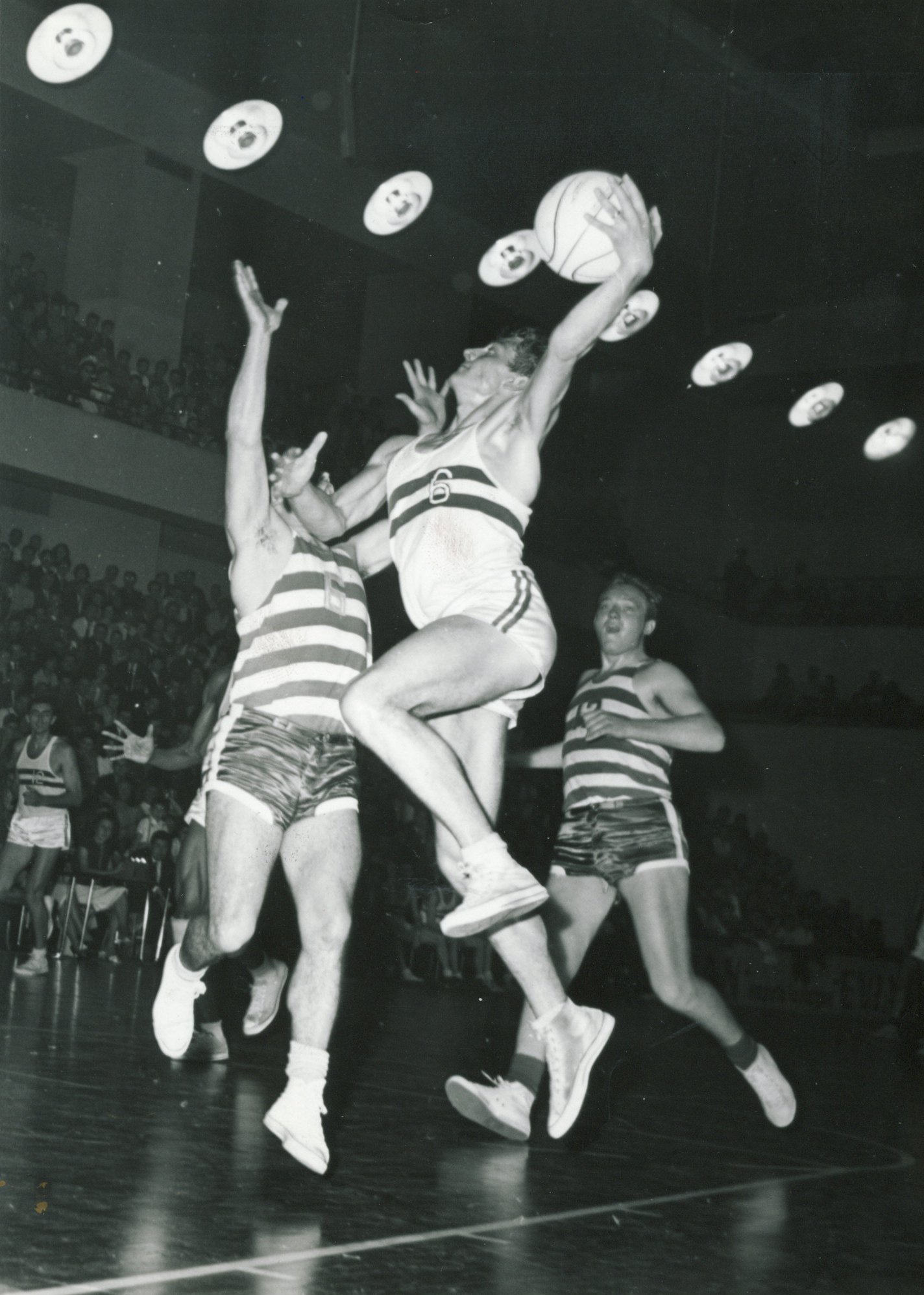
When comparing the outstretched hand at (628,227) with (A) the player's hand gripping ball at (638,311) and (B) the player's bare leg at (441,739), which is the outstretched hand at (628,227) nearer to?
(B) the player's bare leg at (441,739)

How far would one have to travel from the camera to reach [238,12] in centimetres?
1628

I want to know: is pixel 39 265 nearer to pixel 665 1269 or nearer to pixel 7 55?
pixel 7 55

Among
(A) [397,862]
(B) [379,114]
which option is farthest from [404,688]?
(B) [379,114]

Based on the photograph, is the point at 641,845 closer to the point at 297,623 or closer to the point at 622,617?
the point at 622,617

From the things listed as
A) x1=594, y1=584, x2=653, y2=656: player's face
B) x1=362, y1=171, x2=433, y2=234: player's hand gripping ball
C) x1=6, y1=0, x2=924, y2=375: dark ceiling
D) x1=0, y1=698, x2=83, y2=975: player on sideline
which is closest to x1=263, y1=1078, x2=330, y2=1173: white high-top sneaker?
x1=594, y1=584, x2=653, y2=656: player's face

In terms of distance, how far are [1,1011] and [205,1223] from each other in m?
4.16

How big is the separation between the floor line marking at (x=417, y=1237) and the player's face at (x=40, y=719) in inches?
286

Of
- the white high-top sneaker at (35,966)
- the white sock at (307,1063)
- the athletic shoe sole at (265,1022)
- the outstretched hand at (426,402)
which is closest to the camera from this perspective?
the white sock at (307,1063)

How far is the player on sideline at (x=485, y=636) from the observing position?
368cm

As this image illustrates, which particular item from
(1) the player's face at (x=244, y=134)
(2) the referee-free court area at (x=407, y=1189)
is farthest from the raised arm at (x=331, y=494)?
(1) the player's face at (x=244, y=134)

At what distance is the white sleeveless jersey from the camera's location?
10055mm

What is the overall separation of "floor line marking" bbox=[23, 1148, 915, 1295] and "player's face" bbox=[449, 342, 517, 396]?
2361mm

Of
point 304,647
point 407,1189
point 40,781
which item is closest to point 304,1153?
point 407,1189

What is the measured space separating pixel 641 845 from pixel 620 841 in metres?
0.07
